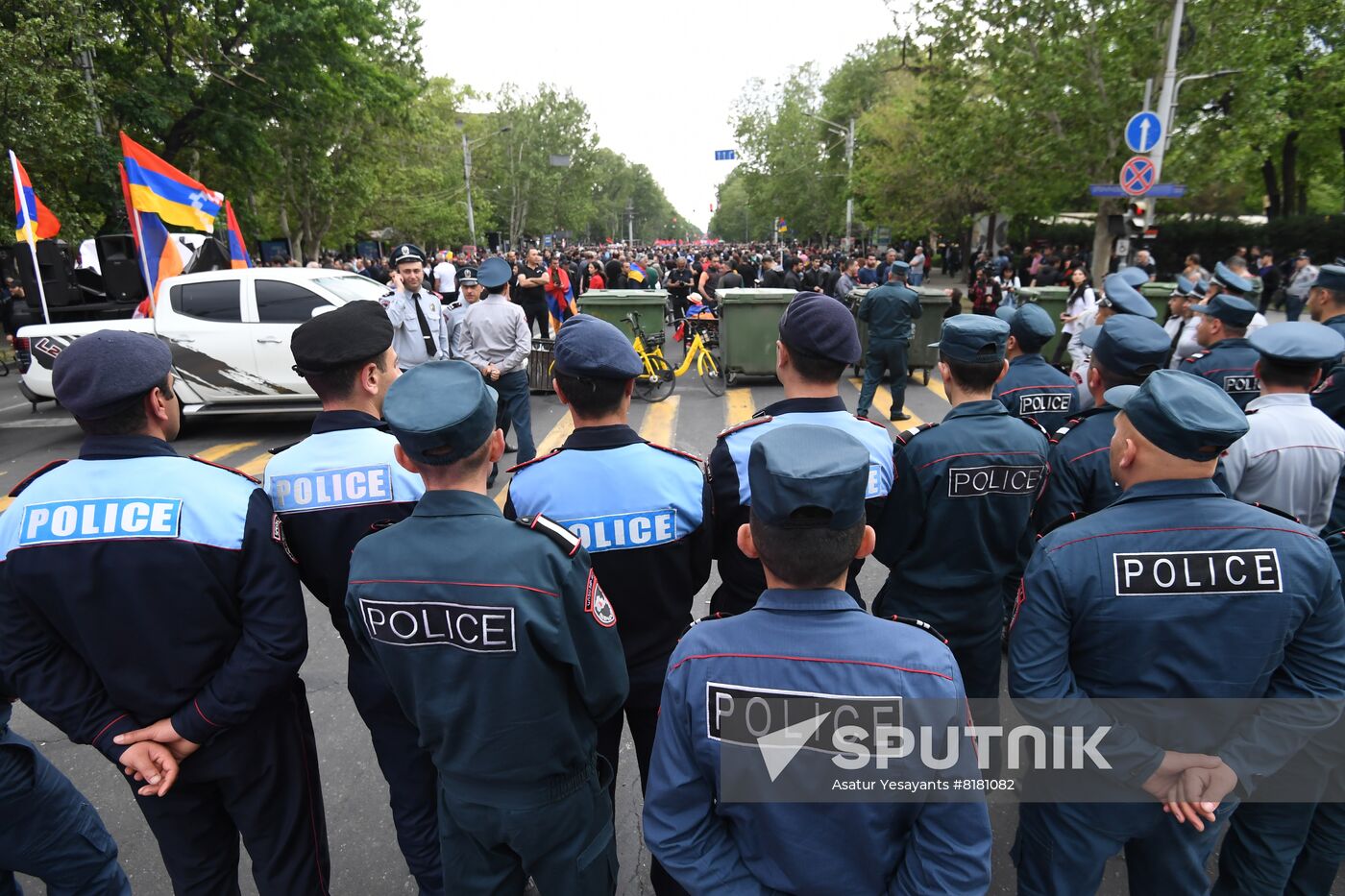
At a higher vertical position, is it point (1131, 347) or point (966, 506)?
point (1131, 347)

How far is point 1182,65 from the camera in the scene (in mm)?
16453

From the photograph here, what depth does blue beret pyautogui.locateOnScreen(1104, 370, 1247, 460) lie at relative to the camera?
6.03ft

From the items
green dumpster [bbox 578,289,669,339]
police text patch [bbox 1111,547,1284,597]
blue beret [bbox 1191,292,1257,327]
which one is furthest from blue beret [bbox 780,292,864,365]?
green dumpster [bbox 578,289,669,339]

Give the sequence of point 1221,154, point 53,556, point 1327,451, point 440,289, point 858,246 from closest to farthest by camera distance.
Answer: point 53,556 < point 1327,451 < point 440,289 < point 1221,154 < point 858,246

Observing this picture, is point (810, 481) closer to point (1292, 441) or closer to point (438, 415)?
point (438, 415)

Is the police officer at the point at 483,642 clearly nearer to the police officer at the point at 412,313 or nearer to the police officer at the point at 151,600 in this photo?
the police officer at the point at 151,600

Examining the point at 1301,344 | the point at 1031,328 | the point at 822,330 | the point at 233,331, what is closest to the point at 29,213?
the point at 233,331

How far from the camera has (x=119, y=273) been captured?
12453 mm

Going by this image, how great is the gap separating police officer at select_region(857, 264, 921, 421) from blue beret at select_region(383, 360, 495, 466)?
7371 millimetres

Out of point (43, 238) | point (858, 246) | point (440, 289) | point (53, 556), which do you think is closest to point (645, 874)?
point (53, 556)

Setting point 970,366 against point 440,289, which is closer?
point 970,366

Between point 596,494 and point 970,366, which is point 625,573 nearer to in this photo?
point 596,494

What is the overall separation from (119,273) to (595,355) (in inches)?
534

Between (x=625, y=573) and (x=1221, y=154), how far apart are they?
2046 cm
